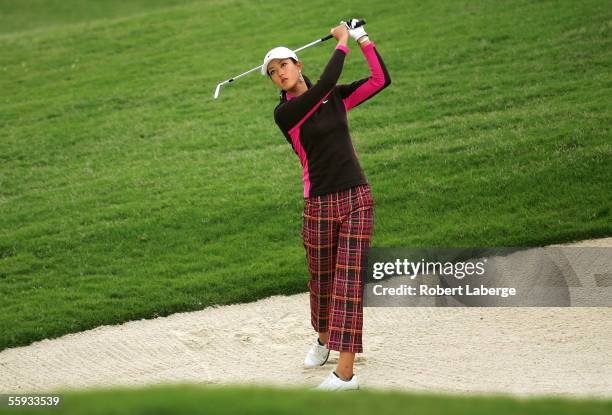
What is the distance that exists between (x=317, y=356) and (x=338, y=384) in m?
1.00

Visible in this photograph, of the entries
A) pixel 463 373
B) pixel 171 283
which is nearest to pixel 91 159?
pixel 171 283

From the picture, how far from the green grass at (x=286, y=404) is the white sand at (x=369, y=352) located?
261 cm

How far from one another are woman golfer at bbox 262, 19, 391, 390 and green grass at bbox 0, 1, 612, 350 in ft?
12.1

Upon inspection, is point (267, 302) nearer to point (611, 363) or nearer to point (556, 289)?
point (556, 289)

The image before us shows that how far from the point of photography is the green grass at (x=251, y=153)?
11586 millimetres

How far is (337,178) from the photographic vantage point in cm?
711

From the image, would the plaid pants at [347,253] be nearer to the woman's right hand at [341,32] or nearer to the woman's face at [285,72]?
the woman's face at [285,72]

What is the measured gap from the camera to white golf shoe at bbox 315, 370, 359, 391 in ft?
22.9

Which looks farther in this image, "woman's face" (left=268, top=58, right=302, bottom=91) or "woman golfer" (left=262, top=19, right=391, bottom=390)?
"woman's face" (left=268, top=58, right=302, bottom=91)

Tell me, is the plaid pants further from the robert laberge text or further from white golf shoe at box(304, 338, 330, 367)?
the robert laberge text

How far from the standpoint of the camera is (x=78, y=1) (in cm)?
3647

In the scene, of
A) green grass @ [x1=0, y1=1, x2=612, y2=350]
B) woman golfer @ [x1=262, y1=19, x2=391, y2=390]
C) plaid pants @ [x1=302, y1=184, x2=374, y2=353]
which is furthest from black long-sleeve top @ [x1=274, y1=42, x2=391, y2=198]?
green grass @ [x1=0, y1=1, x2=612, y2=350]

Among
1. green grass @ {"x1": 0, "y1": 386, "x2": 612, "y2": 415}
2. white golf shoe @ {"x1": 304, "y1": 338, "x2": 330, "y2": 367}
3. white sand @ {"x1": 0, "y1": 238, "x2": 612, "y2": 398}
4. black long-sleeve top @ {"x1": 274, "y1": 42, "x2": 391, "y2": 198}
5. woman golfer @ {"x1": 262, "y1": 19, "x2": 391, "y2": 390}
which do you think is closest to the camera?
green grass @ {"x1": 0, "y1": 386, "x2": 612, "y2": 415}

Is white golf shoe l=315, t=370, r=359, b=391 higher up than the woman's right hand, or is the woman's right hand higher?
the woman's right hand
